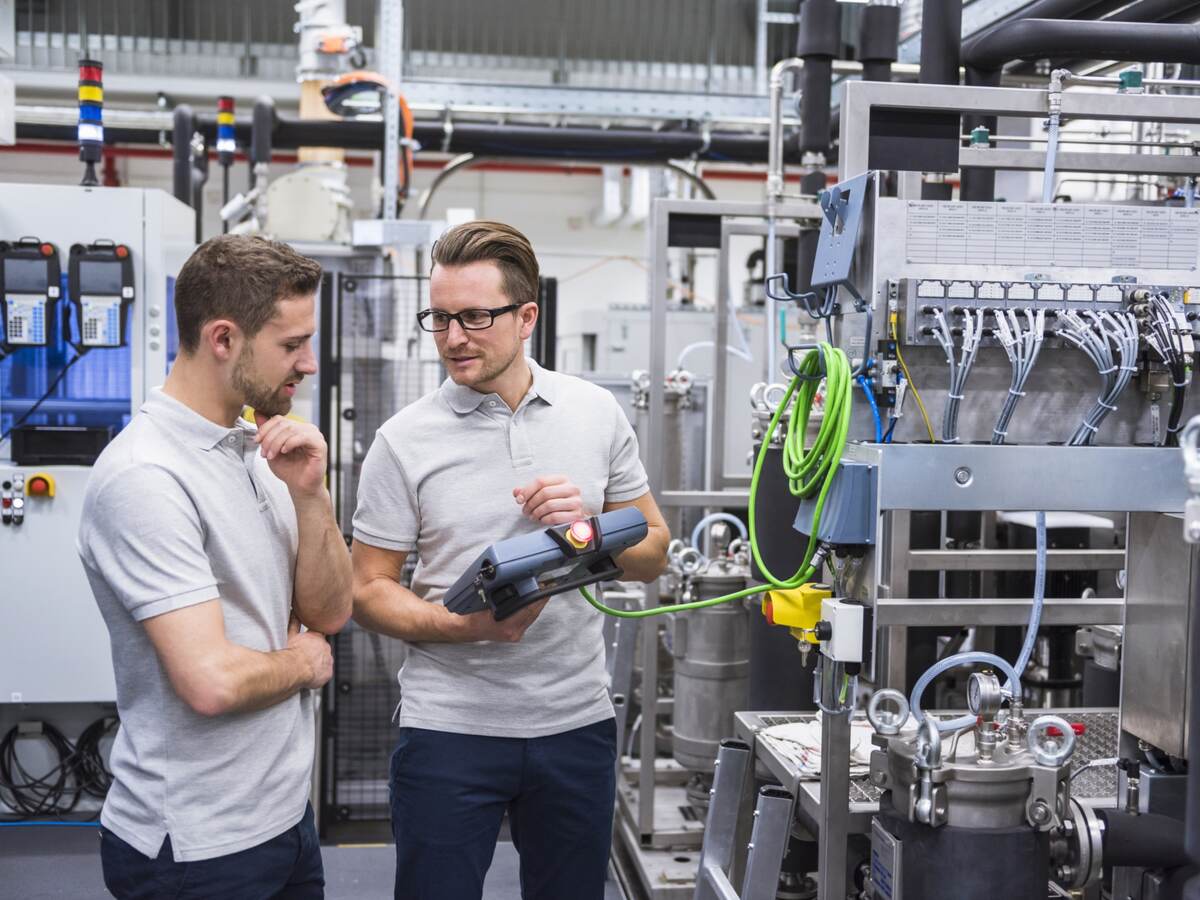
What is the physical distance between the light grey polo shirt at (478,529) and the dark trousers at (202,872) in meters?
0.27

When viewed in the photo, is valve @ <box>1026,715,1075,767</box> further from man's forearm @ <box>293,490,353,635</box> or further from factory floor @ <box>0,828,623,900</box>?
factory floor @ <box>0,828,623,900</box>

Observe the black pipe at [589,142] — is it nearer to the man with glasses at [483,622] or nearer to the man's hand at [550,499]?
the man with glasses at [483,622]

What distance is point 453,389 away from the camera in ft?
5.50

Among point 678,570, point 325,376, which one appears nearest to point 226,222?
point 325,376

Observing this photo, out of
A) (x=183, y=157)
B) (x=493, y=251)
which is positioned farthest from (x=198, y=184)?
(x=493, y=251)

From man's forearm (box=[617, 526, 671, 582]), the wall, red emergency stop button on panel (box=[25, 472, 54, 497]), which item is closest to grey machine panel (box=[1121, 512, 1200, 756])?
man's forearm (box=[617, 526, 671, 582])

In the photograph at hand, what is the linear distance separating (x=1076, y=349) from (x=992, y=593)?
1.67 m

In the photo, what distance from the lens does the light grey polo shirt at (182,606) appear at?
1270 millimetres

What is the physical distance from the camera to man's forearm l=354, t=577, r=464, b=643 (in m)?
1.57

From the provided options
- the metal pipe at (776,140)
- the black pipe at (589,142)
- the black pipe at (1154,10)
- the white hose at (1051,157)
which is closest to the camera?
the white hose at (1051,157)

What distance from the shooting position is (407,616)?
5.16 feet

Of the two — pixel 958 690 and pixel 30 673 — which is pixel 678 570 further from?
pixel 30 673

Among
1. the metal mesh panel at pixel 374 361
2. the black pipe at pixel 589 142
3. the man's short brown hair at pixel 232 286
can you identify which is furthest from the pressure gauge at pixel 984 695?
the black pipe at pixel 589 142

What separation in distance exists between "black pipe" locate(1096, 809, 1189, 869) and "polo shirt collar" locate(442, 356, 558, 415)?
96 cm
